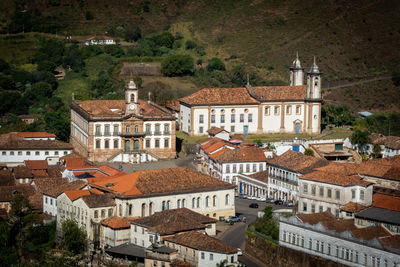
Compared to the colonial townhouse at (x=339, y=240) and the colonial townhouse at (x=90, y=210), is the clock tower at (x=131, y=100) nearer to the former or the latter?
the colonial townhouse at (x=90, y=210)

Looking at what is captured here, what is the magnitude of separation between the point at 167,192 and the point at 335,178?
1386 cm

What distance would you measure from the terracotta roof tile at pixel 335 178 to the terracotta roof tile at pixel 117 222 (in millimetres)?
15380

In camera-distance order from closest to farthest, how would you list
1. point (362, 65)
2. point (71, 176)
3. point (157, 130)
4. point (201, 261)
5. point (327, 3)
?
point (201, 261) → point (71, 176) → point (157, 130) → point (362, 65) → point (327, 3)

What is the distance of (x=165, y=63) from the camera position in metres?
148

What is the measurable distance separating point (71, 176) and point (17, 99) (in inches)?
1878

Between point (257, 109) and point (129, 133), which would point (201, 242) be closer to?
point (129, 133)

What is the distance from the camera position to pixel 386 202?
74.8 metres

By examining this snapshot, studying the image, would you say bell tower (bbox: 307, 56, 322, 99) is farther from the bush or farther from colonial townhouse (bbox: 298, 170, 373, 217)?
the bush

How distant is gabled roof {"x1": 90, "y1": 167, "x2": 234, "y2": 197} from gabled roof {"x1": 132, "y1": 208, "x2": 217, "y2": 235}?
11.5ft

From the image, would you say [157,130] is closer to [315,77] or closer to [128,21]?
[315,77]

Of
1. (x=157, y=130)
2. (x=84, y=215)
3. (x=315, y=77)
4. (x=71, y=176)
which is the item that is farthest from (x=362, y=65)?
(x=84, y=215)

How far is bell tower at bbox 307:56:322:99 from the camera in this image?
114 metres

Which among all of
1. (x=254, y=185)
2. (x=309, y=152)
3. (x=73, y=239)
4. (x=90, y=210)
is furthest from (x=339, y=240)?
(x=309, y=152)

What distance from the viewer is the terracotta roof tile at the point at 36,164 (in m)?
99.6
